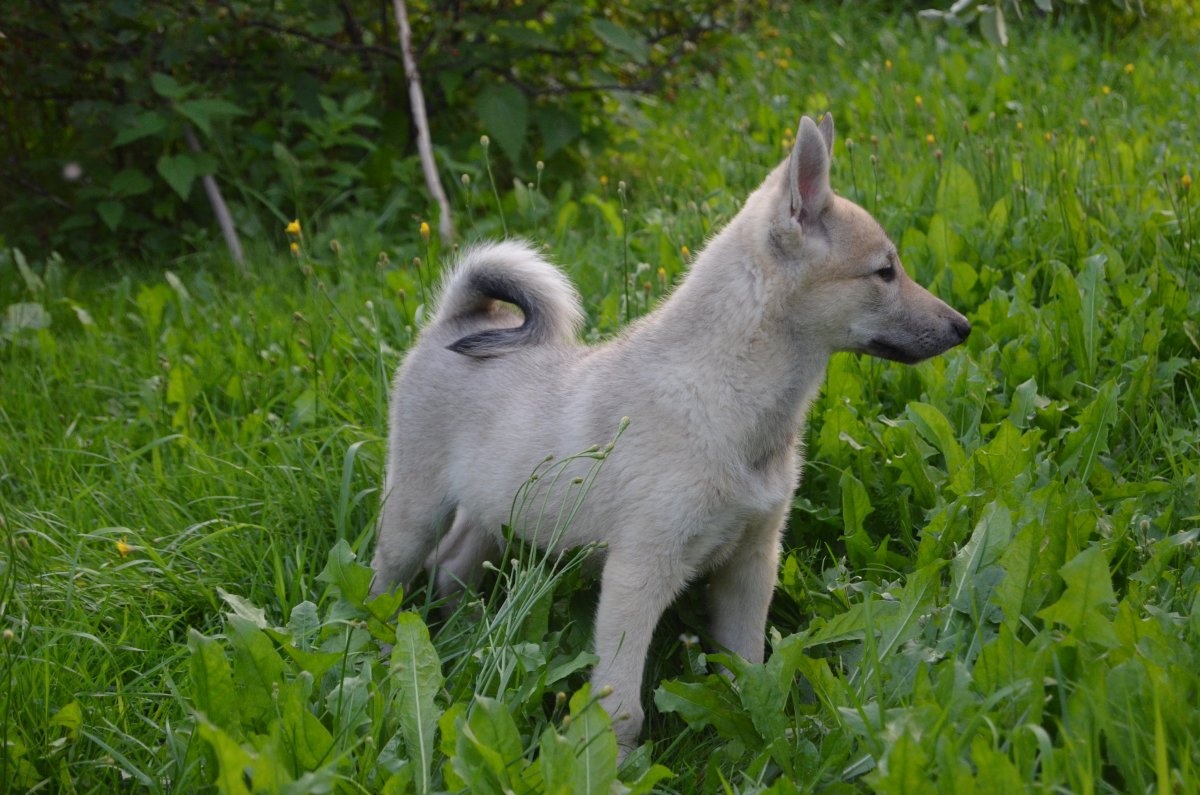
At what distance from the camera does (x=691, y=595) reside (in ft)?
11.5

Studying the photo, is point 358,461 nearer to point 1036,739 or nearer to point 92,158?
point 1036,739

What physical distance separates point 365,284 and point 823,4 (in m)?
5.59

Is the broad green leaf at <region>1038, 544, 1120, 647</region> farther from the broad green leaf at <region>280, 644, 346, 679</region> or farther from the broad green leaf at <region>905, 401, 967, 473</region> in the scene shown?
the broad green leaf at <region>280, 644, 346, 679</region>

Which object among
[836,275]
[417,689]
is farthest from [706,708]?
[836,275]

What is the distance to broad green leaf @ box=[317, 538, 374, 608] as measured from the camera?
9.86 ft

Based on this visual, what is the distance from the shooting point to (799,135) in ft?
9.60

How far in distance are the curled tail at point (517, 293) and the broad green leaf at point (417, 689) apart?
0.94 meters

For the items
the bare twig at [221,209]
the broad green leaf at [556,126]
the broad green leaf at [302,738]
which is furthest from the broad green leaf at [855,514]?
the bare twig at [221,209]

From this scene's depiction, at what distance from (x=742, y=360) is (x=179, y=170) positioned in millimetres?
3977

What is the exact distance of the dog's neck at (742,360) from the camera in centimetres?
300

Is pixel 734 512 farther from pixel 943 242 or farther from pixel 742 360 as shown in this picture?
pixel 943 242

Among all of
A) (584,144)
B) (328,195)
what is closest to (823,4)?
(584,144)

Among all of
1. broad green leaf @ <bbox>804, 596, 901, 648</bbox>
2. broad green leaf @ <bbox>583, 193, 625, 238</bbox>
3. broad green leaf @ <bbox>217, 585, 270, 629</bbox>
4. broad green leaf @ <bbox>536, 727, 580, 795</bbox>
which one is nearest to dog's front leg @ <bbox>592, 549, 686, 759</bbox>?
broad green leaf @ <bbox>804, 596, 901, 648</bbox>

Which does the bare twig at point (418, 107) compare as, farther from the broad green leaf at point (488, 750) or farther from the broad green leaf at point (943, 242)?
the broad green leaf at point (488, 750)
